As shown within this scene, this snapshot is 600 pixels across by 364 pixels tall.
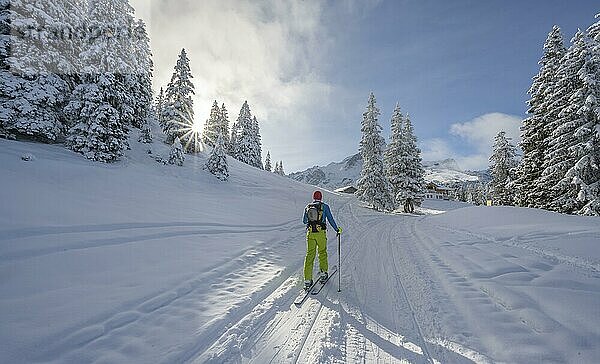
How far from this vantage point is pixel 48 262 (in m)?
5.68

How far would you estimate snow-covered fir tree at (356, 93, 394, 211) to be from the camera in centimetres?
3566

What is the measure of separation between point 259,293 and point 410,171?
123 feet

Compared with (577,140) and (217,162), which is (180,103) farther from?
(577,140)

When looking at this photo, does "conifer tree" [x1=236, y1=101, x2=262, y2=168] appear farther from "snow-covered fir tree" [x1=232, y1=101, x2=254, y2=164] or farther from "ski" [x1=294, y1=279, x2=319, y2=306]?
"ski" [x1=294, y1=279, x2=319, y2=306]

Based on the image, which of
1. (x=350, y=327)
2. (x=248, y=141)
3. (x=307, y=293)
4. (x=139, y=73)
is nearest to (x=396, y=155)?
(x=248, y=141)

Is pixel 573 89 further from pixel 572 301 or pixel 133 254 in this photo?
pixel 133 254

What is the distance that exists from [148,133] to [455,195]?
369ft

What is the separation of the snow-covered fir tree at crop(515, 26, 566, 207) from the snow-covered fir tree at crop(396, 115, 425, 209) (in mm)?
15030

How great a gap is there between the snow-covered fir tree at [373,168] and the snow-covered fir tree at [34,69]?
30376 mm

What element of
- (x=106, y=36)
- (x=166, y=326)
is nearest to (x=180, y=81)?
(x=106, y=36)

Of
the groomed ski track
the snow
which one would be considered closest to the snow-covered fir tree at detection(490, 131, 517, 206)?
the snow

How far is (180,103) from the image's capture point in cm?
3244

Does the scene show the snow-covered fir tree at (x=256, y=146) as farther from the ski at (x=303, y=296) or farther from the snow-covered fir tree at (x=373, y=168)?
the ski at (x=303, y=296)

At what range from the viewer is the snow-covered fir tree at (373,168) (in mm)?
35656
